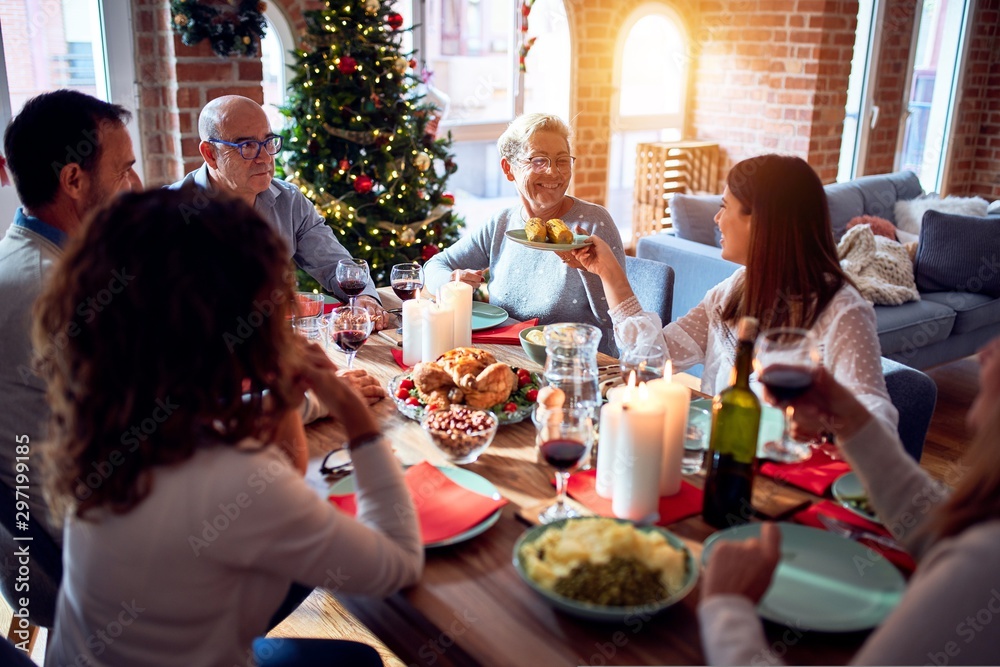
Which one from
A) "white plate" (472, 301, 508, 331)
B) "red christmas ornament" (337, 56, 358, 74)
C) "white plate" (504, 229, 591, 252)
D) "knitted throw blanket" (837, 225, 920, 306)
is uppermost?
"red christmas ornament" (337, 56, 358, 74)

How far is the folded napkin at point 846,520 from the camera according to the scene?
3.92ft

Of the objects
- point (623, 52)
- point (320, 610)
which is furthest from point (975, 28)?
point (320, 610)

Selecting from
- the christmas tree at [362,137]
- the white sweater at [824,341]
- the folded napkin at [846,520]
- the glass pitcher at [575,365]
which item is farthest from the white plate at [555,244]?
the christmas tree at [362,137]

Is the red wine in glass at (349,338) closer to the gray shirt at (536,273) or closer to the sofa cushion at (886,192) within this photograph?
the gray shirt at (536,273)

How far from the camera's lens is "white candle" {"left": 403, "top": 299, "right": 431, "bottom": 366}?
6.30 feet

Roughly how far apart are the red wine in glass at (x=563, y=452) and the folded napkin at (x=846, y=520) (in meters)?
0.35

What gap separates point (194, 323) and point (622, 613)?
0.60m

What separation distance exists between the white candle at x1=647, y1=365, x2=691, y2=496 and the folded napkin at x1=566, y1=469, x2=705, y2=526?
0.02m

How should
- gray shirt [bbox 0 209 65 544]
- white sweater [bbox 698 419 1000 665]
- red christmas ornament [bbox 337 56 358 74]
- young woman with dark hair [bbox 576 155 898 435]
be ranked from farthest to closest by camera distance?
red christmas ornament [bbox 337 56 358 74] → young woman with dark hair [bbox 576 155 898 435] → gray shirt [bbox 0 209 65 544] → white sweater [bbox 698 419 1000 665]

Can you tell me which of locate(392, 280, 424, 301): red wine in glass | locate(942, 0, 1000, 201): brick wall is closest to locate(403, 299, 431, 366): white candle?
locate(392, 280, 424, 301): red wine in glass

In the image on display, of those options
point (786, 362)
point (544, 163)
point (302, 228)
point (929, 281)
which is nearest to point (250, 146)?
point (302, 228)

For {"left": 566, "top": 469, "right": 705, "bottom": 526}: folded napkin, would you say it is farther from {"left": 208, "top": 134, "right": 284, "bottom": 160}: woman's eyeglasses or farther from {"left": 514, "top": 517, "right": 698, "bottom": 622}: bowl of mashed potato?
{"left": 208, "top": 134, "right": 284, "bottom": 160}: woman's eyeglasses

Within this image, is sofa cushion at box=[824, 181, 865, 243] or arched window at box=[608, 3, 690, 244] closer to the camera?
sofa cushion at box=[824, 181, 865, 243]

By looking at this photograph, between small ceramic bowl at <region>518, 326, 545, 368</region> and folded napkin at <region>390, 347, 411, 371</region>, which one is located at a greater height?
small ceramic bowl at <region>518, 326, 545, 368</region>
